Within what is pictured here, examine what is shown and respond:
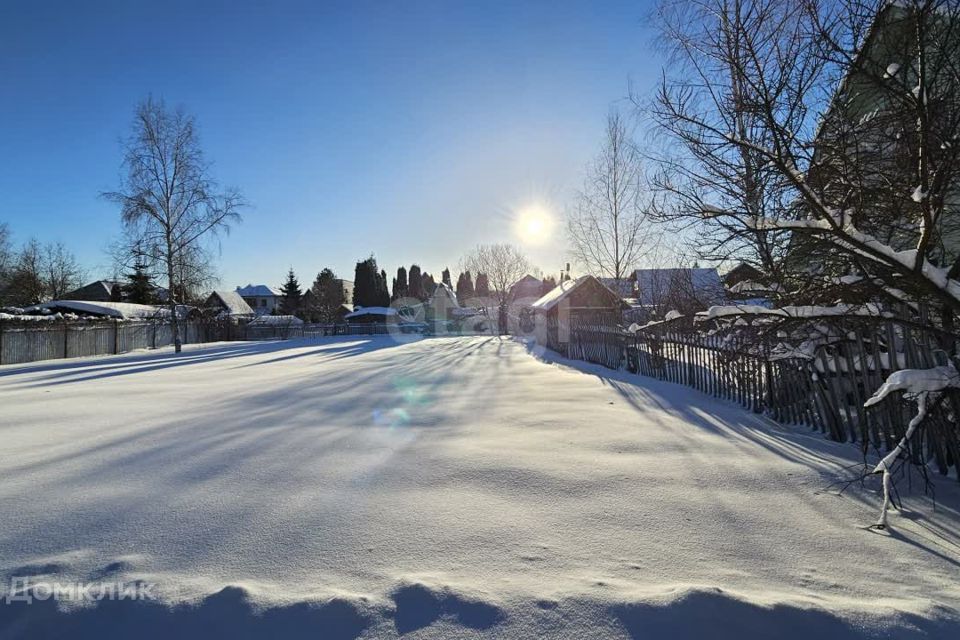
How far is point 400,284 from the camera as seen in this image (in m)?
89.1

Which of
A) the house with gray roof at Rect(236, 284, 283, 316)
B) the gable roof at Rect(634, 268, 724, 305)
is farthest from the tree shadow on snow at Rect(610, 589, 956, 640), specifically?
the house with gray roof at Rect(236, 284, 283, 316)

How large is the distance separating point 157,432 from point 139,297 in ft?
156

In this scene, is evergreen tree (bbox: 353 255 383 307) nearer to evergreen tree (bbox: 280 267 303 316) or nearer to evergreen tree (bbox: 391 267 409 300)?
evergreen tree (bbox: 280 267 303 316)

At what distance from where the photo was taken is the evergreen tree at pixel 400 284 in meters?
88.7

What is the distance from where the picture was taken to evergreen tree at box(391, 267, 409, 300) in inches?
3492

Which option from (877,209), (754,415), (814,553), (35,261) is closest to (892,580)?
(814,553)

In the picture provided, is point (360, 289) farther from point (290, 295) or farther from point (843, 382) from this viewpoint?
point (843, 382)

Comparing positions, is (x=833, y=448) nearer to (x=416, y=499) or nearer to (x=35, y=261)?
(x=416, y=499)

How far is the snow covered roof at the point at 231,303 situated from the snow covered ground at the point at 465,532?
51358 mm

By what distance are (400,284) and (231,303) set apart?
38.8 meters

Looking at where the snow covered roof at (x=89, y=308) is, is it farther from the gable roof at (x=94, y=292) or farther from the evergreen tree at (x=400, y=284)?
the evergreen tree at (x=400, y=284)

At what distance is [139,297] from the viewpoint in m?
42.9

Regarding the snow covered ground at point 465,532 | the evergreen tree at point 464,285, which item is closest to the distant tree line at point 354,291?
the evergreen tree at point 464,285

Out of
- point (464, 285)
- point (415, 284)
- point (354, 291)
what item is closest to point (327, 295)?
point (354, 291)
